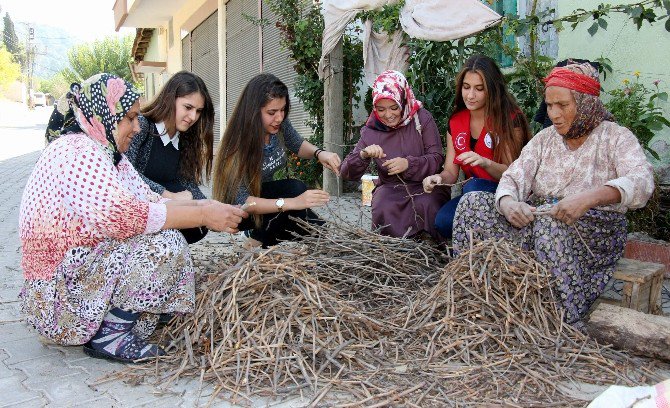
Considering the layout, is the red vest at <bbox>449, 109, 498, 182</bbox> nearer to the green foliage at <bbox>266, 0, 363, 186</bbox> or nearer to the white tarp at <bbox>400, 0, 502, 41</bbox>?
the white tarp at <bbox>400, 0, 502, 41</bbox>

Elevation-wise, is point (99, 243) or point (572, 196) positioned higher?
point (572, 196)

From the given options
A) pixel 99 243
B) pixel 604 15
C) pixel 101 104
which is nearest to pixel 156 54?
pixel 604 15

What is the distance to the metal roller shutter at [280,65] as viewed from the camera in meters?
9.11

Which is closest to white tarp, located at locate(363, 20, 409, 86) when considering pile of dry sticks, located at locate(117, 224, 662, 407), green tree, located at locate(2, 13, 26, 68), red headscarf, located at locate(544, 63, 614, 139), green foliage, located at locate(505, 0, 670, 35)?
green foliage, located at locate(505, 0, 670, 35)

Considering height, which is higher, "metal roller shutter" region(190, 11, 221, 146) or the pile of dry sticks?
"metal roller shutter" region(190, 11, 221, 146)

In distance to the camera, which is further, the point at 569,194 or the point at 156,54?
the point at 156,54

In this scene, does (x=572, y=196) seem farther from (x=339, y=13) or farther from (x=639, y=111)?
(x=339, y=13)

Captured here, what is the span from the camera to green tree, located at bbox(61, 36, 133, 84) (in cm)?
4956

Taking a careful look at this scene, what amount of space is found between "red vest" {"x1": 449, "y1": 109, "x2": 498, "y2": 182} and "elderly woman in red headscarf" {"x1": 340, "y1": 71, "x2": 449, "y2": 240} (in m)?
0.17

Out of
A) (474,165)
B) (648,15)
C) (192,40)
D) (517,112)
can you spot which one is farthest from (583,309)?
(192,40)

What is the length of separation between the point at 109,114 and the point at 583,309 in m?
2.31

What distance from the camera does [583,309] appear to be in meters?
2.82

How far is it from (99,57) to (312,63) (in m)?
48.3

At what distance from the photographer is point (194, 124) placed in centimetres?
371
